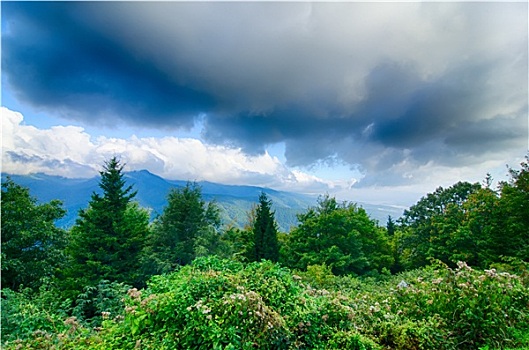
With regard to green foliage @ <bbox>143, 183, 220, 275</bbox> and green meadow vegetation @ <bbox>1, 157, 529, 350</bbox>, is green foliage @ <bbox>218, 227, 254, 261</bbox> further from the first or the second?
green foliage @ <bbox>143, 183, 220, 275</bbox>

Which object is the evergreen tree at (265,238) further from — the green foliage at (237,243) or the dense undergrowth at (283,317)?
the dense undergrowth at (283,317)

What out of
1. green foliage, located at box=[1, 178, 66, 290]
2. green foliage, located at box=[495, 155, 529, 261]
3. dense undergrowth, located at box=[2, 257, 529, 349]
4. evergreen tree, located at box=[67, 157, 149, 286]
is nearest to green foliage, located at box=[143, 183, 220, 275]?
evergreen tree, located at box=[67, 157, 149, 286]

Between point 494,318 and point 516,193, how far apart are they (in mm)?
13033

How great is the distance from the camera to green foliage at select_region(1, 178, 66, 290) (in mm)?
11688

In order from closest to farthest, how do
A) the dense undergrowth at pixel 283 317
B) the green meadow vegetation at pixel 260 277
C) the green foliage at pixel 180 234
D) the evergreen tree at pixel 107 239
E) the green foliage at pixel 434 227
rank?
the dense undergrowth at pixel 283 317 → the green meadow vegetation at pixel 260 277 → the evergreen tree at pixel 107 239 → the green foliage at pixel 180 234 → the green foliage at pixel 434 227

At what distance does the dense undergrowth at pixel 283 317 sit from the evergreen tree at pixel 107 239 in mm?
8140

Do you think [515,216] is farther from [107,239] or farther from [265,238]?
[107,239]

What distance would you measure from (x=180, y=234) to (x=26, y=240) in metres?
6.62

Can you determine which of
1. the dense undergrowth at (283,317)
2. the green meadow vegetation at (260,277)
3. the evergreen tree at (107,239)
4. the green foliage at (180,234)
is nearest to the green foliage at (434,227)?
the green meadow vegetation at (260,277)

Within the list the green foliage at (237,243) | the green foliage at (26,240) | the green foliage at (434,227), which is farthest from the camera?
the green foliage at (434,227)

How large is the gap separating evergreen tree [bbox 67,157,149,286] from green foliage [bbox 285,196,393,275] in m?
10.1

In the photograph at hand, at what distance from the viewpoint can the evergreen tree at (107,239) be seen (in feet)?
40.0

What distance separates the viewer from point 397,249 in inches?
941

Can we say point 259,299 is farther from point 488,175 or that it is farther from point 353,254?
point 488,175
